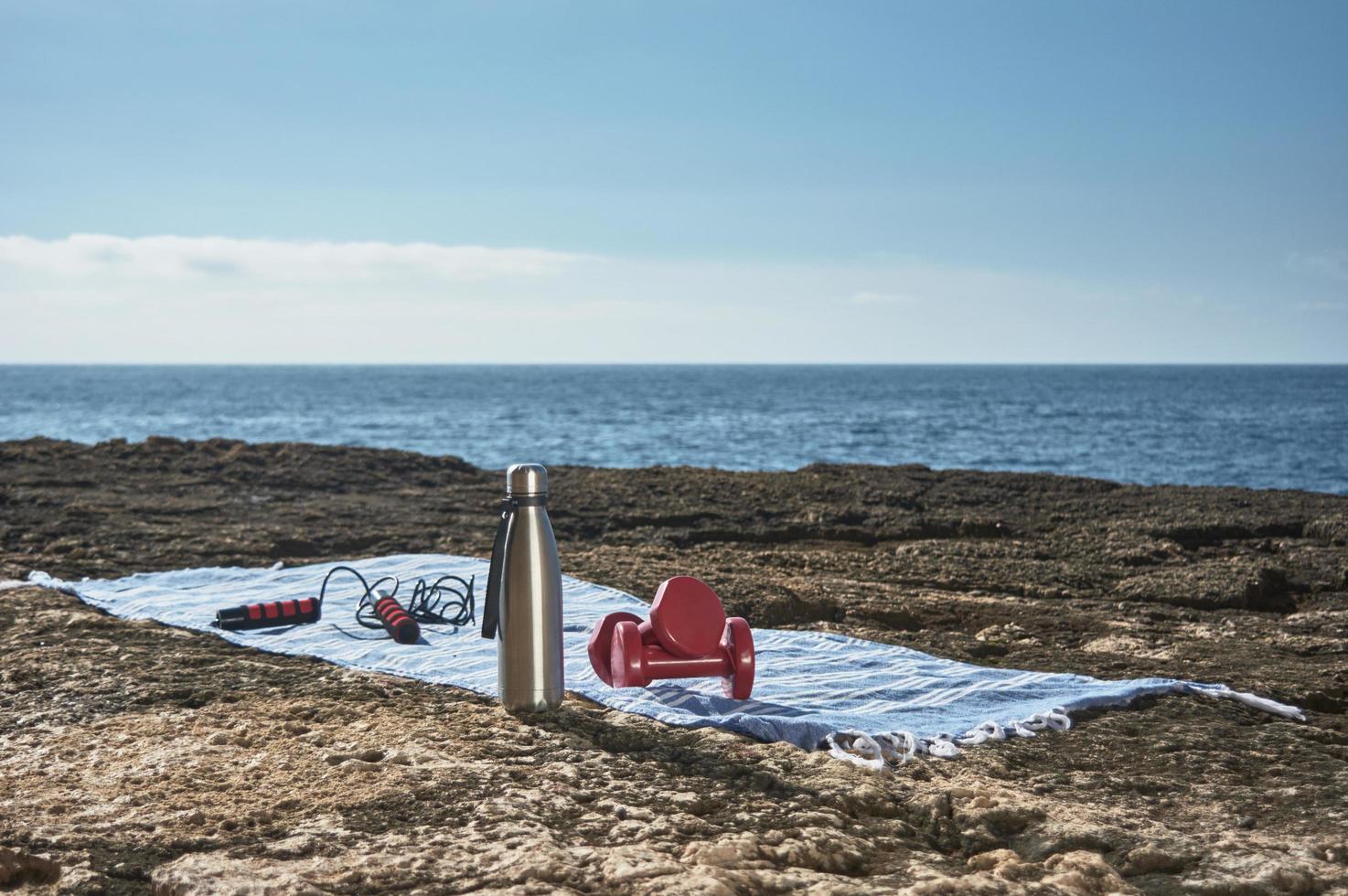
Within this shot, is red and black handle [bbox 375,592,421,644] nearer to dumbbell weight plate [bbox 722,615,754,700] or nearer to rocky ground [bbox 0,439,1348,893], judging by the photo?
rocky ground [bbox 0,439,1348,893]

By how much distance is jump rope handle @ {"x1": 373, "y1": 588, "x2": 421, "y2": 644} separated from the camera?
162 inches

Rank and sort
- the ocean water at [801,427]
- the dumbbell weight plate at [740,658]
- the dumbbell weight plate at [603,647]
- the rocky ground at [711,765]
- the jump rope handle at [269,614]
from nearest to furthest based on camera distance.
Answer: the rocky ground at [711,765], the dumbbell weight plate at [740,658], the dumbbell weight plate at [603,647], the jump rope handle at [269,614], the ocean water at [801,427]

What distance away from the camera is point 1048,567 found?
19.9 feet

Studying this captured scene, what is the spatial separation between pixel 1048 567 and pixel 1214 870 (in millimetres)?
A: 4076

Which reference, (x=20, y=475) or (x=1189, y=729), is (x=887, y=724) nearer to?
(x=1189, y=729)

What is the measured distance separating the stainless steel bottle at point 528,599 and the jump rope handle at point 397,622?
106cm

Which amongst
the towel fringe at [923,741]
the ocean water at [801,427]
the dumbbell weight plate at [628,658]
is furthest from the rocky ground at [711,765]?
the ocean water at [801,427]

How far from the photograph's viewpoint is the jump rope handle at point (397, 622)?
411 cm

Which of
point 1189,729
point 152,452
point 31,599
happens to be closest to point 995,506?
point 1189,729

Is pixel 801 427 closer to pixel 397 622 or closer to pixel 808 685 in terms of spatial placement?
pixel 397 622

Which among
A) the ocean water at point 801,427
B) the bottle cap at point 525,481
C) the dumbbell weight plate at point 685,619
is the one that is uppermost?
the bottle cap at point 525,481

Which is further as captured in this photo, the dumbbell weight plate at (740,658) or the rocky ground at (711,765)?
the dumbbell weight plate at (740,658)

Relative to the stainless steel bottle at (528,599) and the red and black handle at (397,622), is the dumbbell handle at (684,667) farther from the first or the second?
the red and black handle at (397,622)

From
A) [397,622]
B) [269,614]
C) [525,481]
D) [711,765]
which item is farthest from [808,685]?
[269,614]
